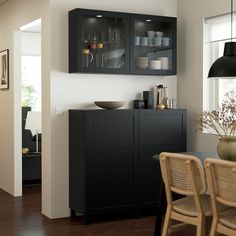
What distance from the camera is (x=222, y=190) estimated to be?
3.74 m

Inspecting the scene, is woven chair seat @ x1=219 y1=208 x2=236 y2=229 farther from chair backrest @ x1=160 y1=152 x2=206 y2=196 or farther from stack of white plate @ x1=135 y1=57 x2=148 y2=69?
stack of white plate @ x1=135 y1=57 x2=148 y2=69

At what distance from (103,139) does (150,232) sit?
1.12 metres

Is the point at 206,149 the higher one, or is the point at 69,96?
the point at 69,96

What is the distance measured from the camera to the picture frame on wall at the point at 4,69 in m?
7.24

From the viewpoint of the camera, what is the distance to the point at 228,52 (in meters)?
4.38

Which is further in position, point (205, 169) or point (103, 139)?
point (103, 139)

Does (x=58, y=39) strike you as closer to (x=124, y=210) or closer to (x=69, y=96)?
(x=69, y=96)

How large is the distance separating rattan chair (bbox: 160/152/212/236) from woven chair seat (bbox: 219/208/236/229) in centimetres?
16

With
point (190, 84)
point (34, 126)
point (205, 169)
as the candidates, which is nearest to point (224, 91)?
point (190, 84)

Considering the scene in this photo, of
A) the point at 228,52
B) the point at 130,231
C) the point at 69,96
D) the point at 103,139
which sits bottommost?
the point at 130,231

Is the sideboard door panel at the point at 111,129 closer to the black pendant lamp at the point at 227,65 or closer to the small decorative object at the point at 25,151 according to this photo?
the black pendant lamp at the point at 227,65

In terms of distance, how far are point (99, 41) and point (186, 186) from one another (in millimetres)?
2349

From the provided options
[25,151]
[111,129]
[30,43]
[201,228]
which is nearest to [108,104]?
[111,129]

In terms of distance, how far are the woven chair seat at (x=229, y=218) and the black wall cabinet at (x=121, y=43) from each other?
2.39 meters
